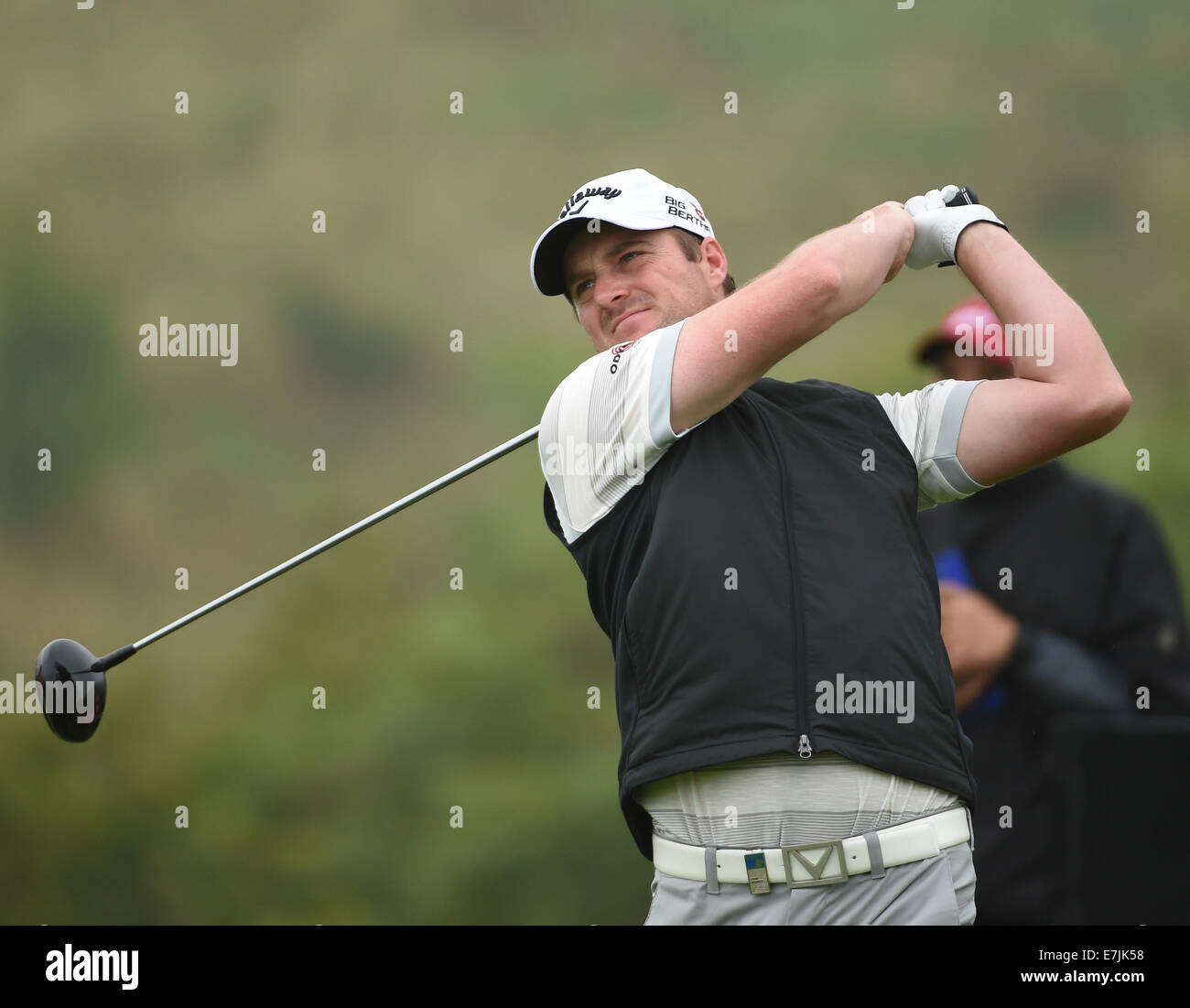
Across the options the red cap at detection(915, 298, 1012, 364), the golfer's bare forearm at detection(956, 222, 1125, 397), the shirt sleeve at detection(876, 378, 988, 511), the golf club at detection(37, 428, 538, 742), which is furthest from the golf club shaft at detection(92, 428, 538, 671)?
the red cap at detection(915, 298, 1012, 364)

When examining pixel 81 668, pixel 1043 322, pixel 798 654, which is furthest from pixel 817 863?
pixel 81 668

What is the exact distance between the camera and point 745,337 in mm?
1162

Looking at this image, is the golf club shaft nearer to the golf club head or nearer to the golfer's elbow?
the golf club head

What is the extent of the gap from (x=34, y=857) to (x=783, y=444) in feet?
8.16

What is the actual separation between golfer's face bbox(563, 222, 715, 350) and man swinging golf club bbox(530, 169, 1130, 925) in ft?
0.51

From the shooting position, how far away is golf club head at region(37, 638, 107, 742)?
168 centimetres

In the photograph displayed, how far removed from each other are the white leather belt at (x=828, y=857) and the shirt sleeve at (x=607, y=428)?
334 mm

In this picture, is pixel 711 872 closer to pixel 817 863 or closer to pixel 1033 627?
pixel 817 863

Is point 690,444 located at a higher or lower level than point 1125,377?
lower

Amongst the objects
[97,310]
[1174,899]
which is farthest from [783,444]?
[97,310]

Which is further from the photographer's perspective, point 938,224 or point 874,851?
point 938,224

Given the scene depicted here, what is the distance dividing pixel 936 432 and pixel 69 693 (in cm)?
109
